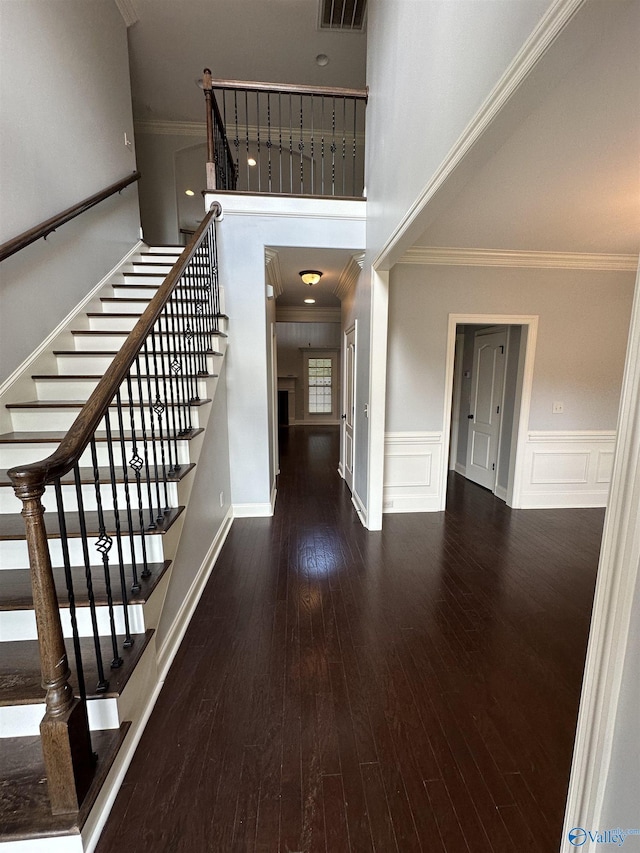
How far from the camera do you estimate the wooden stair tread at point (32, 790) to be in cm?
106

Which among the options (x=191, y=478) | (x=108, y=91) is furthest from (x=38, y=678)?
(x=108, y=91)

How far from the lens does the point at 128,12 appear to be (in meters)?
3.89

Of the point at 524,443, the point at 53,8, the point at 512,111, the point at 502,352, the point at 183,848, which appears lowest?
the point at 183,848

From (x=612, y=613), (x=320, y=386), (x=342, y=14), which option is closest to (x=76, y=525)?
(x=612, y=613)

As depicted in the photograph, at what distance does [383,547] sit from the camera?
3098mm

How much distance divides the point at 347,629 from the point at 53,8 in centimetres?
503

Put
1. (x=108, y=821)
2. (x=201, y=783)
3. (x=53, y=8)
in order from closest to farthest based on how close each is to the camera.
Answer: (x=108, y=821) → (x=201, y=783) → (x=53, y=8)

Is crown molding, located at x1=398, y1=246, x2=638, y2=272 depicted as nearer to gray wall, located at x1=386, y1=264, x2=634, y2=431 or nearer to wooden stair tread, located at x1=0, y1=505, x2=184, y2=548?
gray wall, located at x1=386, y1=264, x2=634, y2=431

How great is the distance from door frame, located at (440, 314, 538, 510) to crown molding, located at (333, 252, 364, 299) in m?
1.10

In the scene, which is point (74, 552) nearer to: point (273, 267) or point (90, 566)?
point (90, 566)

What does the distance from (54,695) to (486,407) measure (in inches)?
184

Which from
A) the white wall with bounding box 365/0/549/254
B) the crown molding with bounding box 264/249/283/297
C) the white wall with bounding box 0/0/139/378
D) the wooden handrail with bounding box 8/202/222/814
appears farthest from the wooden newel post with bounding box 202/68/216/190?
the wooden handrail with bounding box 8/202/222/814

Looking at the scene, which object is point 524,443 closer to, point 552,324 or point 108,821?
point 552,324

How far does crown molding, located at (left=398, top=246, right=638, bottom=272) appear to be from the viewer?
3.42 meters
